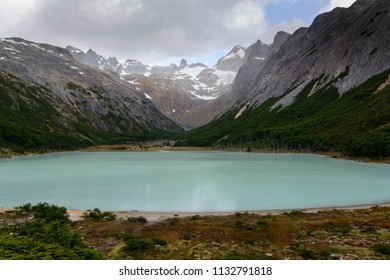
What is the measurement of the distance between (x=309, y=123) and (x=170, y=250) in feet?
582

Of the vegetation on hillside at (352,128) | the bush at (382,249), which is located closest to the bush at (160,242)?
the bush at (382,249)

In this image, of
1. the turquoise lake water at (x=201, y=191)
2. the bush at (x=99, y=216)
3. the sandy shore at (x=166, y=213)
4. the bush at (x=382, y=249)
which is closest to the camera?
the bush at (x=382, y=249)

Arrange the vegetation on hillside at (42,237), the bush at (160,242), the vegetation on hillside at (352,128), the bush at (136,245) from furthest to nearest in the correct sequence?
the vegetation on hillside at (352,128) → the bush at (160,242) → the bush at (136,245) → the vegetation on hillside at (42,237)

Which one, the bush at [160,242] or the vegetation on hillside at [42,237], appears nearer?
the vegetation on hillside at [42,237]

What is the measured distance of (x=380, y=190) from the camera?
6144cm

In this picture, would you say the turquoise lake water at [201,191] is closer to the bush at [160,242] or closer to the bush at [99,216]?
the bush at [99,216]

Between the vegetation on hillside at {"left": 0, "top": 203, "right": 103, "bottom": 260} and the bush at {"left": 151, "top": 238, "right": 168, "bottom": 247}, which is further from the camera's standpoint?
the bush at {"left": 151, "top": 238, "right": 168, "bottom": 247}

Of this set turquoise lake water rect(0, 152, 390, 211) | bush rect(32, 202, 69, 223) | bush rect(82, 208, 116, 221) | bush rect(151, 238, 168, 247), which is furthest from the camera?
turquoise lake water rect(0, 152, 390, 211)

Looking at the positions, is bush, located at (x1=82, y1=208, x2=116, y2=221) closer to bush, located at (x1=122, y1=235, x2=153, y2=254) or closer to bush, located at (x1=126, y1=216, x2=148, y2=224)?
bush, located at (x1=126, y1=216, x2=148, y2=224)

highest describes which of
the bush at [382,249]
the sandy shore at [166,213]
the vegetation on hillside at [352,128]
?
the vegetation on hillside at [352,128]

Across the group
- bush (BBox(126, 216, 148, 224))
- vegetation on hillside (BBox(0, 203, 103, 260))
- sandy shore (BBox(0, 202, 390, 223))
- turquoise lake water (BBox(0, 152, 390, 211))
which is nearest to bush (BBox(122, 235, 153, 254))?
vegetation on hillside (BBox(0, 203, 103, 260))

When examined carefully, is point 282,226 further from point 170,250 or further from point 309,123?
point 309,123

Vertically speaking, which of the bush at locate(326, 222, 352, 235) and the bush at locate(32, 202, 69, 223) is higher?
the bush at locate(326, 222, 352, 235)

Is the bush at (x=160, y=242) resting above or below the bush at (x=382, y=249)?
below
